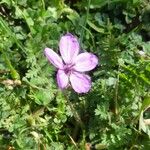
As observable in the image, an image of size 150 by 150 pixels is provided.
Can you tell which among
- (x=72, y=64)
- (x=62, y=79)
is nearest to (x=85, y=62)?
(x=72, y=64)

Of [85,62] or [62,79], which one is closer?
[62,79]

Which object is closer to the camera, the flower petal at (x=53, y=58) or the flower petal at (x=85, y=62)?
the flower petal at (x=53, y=58)

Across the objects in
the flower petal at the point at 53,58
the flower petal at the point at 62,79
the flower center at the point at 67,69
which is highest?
the flower petal at the point at 53,58

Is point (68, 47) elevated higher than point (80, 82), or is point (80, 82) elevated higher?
point (68, 47)

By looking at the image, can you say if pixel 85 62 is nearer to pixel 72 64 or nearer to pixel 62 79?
pixel 72 64

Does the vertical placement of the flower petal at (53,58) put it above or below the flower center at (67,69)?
above

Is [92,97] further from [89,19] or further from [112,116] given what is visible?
[89,19]
